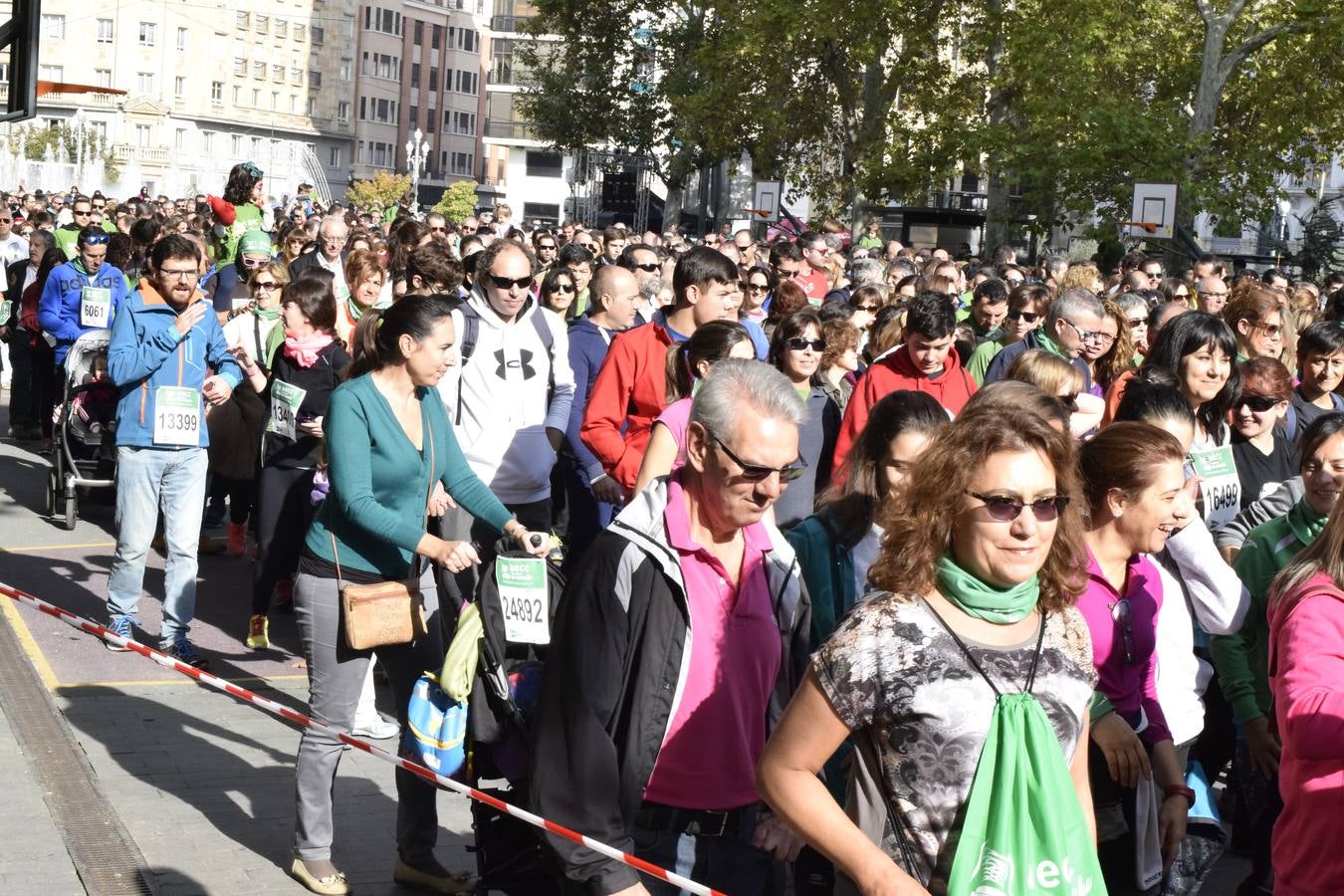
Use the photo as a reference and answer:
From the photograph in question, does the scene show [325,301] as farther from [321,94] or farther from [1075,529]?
[321,94]

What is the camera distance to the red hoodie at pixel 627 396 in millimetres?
7242

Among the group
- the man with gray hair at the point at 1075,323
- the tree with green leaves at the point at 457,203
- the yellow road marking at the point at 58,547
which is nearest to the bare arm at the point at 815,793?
the man with gray hair at the point at 1075,323

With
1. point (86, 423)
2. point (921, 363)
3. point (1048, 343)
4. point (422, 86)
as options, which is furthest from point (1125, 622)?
point (422, 86)

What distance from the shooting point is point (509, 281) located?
25.1 ft

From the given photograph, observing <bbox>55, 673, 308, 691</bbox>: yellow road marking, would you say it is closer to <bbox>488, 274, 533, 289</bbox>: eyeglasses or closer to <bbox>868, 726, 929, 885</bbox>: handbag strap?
<bbox>488, 274, 533, 289</bbox>: eyeglasses

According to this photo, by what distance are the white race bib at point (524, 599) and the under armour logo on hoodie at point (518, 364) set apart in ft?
10.4

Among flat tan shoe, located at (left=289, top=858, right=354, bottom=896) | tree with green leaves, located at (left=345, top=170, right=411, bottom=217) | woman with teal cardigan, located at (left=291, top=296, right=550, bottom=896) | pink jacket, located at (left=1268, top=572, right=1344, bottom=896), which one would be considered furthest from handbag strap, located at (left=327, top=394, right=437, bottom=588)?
tree with green leaves, located at (left=345, top=170, right=411, bottom=217)

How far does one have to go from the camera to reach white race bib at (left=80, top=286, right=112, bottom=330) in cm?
1243

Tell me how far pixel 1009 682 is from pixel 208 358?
6530 millimetres

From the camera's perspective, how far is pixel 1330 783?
352cm

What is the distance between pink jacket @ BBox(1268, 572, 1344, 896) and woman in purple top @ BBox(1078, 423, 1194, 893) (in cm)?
35

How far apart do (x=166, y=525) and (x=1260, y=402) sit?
485 cm

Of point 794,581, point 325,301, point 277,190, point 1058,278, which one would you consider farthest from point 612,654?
point 277,190

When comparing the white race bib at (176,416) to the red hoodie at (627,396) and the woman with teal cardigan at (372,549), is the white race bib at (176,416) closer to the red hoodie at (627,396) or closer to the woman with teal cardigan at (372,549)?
the red hoodie at (627,396)
